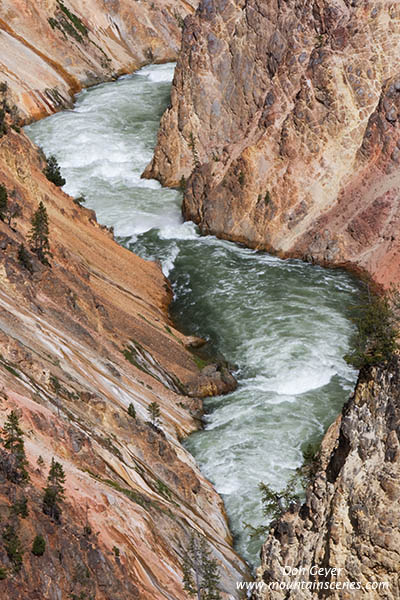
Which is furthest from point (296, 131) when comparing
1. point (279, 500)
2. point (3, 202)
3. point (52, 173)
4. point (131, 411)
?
point (279, 500)

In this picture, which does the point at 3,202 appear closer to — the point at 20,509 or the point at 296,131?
the point at 20,509

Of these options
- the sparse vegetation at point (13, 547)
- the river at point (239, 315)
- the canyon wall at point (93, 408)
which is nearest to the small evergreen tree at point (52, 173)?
the canyon wall at point (93, 408)

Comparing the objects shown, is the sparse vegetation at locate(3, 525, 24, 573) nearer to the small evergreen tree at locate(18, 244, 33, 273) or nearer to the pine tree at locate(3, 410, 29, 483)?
the pine tree at locate(3, 410, 29, 483)

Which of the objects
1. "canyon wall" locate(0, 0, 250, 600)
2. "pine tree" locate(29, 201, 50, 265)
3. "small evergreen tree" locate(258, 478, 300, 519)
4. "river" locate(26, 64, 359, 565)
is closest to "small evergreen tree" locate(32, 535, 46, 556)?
"canyon wall" locate(0, 0, 250, 600)

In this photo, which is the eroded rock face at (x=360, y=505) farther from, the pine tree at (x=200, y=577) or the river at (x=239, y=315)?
the river at (x=239, y=315)

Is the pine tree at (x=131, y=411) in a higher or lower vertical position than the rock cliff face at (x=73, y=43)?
lower
